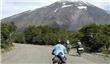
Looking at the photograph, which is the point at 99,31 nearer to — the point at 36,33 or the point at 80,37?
the point at 80,37

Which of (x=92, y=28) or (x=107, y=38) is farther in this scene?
(x=92, y=28)

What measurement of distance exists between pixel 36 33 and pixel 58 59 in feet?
260

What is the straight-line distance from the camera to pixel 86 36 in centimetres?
5475

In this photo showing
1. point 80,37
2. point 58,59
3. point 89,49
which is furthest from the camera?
point 80,37

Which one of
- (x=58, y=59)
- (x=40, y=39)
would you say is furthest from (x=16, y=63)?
(x=40, y=39)

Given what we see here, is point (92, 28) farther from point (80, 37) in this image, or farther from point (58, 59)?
point (58, 59)

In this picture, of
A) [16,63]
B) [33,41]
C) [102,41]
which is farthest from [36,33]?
[16,63]

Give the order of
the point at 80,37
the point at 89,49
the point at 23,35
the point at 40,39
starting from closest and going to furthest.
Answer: the point at 89,49
the point at 80,37
the point at 40,39
the point at 23,35

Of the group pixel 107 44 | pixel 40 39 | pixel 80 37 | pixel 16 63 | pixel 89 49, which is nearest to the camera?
pixel 16 63

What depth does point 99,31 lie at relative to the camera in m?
51.9

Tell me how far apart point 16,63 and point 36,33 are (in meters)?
73.1

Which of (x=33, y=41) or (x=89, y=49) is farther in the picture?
(x=33, y=41)

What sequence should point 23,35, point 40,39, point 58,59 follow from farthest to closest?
point 23,35, point 40,39, point 58,59

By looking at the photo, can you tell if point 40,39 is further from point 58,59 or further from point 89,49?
point 58,59
